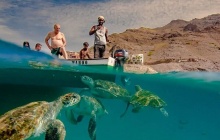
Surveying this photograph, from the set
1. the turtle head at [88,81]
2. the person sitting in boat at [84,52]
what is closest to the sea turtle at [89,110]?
the person sitting in boat at [84,52]

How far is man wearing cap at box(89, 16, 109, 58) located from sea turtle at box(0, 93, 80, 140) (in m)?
3.26

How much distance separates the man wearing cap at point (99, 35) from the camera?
503 inches

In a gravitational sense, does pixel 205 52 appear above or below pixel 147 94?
above

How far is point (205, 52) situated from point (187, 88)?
617 cm

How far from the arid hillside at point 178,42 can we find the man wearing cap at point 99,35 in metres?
8.02

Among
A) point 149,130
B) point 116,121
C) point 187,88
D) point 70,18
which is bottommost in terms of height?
point 149,130

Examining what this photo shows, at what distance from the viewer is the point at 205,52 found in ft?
89.9

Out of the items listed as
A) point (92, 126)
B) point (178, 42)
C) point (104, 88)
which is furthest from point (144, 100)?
point (178, 42)

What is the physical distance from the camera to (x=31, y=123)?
9.55m

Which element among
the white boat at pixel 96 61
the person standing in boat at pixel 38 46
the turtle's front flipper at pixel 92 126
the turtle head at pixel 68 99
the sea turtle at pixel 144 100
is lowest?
the turtle's front flipper at pixel 92 126

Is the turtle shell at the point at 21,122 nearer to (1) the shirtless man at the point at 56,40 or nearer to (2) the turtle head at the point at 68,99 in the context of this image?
(2) the turtle head at the point at 68,99

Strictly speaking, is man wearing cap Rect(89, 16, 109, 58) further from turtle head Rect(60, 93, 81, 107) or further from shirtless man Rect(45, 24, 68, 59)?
turtle head Rect(60, 93, 81, 107)

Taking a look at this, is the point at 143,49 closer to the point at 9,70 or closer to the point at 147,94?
the point at 147,94

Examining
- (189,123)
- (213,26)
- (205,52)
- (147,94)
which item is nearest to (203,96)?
(189,123)
